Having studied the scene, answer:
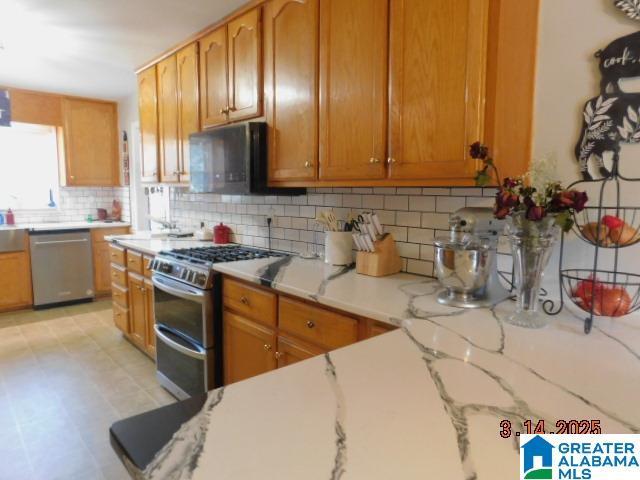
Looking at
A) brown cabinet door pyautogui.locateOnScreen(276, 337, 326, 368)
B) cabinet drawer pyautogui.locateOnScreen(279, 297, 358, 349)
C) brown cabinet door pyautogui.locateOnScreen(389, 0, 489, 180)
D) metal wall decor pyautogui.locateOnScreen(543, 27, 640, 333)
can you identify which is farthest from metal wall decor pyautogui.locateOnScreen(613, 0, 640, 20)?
brown cabinet door pyautogui.locateOnScreen(276, 337, 326, 368)

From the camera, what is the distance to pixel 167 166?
11.2ft

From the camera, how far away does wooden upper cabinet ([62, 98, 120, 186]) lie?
16.3ft

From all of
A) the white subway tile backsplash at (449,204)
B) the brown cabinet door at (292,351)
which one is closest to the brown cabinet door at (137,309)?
the brown cabinet door at (292,351)

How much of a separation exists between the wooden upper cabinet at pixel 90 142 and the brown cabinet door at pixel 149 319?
9.21 feet

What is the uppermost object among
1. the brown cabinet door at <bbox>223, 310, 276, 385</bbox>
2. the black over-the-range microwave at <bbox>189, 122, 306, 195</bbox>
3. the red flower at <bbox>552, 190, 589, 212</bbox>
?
the black over-the-range microwave at <bbox>189, 122, 306, 195</bbox>

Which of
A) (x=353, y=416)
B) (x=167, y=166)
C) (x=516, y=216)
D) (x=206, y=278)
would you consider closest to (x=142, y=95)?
(x=167, y=166)

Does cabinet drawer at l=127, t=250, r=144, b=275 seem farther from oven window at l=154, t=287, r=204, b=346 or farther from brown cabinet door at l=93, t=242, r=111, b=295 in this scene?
brown cabinet door at l=93, t=242, r=111, b=295

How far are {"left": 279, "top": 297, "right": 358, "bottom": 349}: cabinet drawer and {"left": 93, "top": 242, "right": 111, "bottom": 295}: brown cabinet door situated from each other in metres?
3.85

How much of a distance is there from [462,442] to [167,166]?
3.25 meters

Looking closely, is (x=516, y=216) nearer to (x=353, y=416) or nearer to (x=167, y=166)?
(x=353, y=416)

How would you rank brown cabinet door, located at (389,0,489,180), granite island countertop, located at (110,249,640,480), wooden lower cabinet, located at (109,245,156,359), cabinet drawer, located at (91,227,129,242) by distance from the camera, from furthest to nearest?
cabinet drawer, located at (91,227,129,242) → wooden lower cabinet, located at (109,245,156,359) → brown cabinet door, located at (389,0,489,180) → granite island countertop, located at (110,249,640,480)

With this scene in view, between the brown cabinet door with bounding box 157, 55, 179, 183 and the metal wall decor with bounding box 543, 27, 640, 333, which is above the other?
the brown cabinet door with bounding box 157, 55, 179, 183

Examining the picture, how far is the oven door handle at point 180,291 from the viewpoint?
A: 231 cm

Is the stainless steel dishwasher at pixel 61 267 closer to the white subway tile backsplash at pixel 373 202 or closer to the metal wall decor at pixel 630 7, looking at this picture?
the white subway tile backsplash at pixel 373 202
